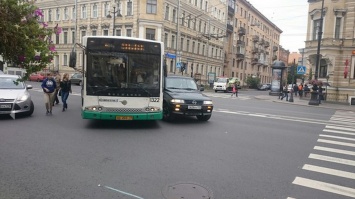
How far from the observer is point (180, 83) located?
1259 centimetres

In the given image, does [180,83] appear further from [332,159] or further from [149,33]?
[149,33]

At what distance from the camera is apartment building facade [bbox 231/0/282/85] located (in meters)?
69.5

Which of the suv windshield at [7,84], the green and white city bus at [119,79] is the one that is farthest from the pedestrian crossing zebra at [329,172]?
the suv windshield at [7,84]

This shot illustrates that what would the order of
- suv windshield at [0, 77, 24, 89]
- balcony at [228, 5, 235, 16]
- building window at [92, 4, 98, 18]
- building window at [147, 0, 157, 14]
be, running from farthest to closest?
1. balcony at [228, 5, 235, 16]
2. building window at [92, 4, 98, 18]
3. building window at [147, 0, 157, 14]
4. suv windshield at [0, 77, 24, 89]

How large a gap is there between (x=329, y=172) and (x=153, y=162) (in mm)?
3492

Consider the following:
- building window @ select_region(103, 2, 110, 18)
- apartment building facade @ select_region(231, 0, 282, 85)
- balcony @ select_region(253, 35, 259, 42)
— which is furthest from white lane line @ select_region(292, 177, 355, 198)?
balcony @ select_region(253, 35, 259, 42)

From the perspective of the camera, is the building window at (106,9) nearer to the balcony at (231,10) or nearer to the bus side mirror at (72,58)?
the balcony at (231,10)

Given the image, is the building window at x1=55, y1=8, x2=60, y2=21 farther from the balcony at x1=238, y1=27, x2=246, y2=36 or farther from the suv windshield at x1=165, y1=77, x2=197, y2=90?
the suv windshield at x1=165, y1=77, x2=197, y2=90

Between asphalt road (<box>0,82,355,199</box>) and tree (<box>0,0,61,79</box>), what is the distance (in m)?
1.91

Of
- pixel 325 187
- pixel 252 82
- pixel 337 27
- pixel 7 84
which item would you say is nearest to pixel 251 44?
pixel 252 82

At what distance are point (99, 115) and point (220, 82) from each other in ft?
112

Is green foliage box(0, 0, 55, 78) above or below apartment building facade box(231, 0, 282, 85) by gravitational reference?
below

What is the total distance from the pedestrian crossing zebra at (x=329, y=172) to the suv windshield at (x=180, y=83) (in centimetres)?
534

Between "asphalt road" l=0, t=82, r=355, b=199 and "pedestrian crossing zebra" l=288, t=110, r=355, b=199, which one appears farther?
"pedestrian crossing zebra" l=288, t=110, r=355, b=199
